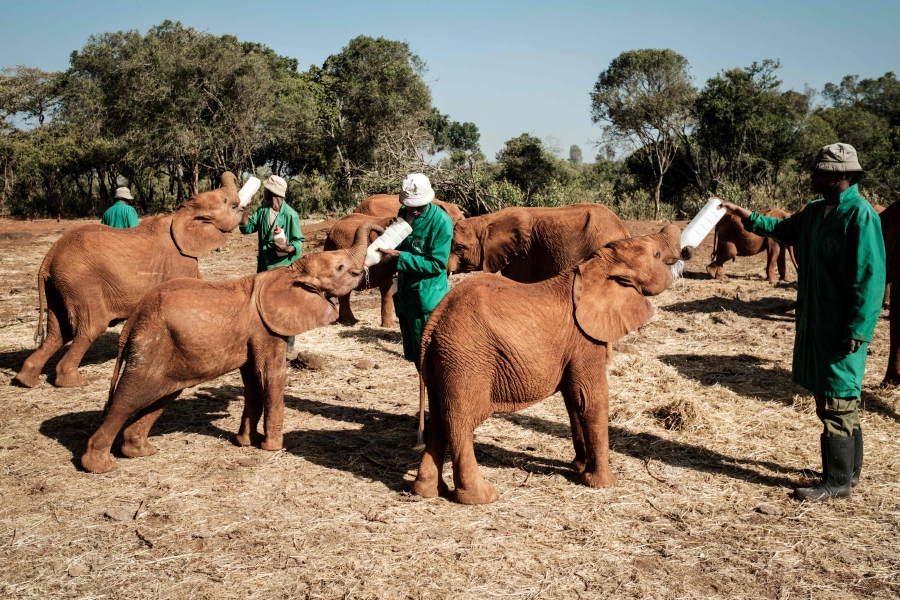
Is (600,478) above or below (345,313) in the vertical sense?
below

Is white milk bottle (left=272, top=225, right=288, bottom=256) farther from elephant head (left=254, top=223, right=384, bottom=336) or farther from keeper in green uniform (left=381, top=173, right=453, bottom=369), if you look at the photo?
keeper in green uniform (left=381, top=173, right=453, bottom=369)

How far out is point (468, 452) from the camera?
15.5ft

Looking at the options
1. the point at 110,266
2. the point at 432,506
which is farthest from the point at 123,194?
the point at 432,506

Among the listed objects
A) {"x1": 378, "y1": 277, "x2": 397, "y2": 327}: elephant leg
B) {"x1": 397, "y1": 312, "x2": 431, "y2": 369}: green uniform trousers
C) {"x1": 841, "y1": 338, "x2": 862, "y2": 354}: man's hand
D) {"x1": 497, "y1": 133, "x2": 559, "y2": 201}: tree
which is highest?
{"x1": 497, "y1": 133, "x2": 559, "y2": 201}: tree

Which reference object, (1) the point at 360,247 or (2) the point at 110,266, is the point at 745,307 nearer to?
(1) the point at 360,247

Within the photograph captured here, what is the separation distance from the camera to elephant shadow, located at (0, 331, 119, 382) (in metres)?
8.67

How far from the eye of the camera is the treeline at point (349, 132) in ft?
96.8

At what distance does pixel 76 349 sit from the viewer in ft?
25.2

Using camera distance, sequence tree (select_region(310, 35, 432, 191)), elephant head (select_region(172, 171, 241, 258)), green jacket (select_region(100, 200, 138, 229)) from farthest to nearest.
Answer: tree (select_region(310, 35, 432, 191)) < green jacket (select_region(100, 200, 138, 229)) < elephant head (select_region(172, 171, 241, 258))

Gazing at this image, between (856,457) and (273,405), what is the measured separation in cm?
437

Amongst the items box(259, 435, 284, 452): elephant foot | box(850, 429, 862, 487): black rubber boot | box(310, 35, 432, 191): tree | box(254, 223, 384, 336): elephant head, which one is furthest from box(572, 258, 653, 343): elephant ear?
box(310, 35, 432, 191): tree

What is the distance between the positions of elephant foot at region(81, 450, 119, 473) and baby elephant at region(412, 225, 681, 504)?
8.01 feet

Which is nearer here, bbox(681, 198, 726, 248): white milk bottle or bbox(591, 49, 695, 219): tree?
bbox(681, 198, 726, 248): white milk bottle

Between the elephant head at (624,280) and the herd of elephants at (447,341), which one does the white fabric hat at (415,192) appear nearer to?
the herd of elephants at (447,341)
